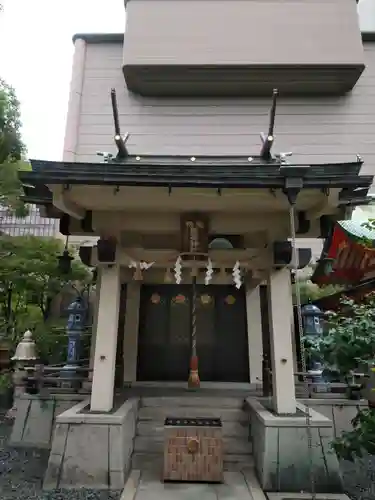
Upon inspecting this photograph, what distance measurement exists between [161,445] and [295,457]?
7.80ft

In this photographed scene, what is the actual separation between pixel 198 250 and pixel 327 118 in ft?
30.8

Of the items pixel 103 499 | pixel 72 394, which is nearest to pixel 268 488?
pixel 103 499

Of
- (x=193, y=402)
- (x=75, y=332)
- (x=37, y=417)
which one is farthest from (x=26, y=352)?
(x=193, y=402)

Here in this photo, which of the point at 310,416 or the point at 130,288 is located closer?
the point at 310,416

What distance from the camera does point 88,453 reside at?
545 cm

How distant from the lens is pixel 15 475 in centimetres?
586

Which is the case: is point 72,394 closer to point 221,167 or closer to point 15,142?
point 221,167

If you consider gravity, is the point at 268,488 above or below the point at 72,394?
below

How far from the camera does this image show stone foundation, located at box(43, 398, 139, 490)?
17.5 ft

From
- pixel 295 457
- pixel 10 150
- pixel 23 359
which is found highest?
pixel 10 150

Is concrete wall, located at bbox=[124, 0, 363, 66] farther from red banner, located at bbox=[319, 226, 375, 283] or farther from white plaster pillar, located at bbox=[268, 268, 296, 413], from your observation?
white plaster pillar, located at bbox=[268, 268, 296, 413]

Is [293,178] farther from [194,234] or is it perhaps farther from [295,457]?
[295,457]

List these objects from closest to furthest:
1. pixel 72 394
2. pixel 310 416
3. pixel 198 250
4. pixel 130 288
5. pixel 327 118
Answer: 1. pixel 310 416
2. pixel 198 250
3. pixel 72 394
4. pixel 130 288
5. pixel 327 118

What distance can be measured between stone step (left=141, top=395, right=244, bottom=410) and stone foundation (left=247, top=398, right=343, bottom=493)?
1751 millimetres
